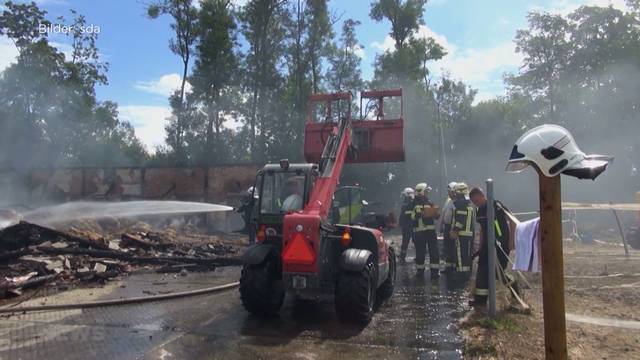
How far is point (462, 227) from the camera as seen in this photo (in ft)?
28.4

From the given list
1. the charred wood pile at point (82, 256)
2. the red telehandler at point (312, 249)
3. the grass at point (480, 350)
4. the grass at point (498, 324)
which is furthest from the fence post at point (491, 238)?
the charred wood pile at point (82, 256)

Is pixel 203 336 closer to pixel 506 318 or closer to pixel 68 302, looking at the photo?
pixel 68 302

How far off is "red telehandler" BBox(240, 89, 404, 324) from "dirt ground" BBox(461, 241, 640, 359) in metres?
1.47

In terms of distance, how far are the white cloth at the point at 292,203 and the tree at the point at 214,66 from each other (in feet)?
76.6

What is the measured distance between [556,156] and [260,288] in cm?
451

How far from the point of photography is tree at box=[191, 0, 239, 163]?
29.0 metres

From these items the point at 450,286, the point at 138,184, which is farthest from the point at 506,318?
the point at 138,184

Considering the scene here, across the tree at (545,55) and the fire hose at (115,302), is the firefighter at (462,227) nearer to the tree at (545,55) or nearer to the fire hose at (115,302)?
the fire hose at (115,302)

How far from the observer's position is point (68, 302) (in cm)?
765

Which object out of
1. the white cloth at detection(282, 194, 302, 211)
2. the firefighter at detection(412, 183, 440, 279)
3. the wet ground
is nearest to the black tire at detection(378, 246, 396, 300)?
the wet ground

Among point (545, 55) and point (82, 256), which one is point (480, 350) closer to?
point (82, 256)

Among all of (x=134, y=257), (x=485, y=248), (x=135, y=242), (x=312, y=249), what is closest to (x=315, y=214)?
(x=312, y=249)

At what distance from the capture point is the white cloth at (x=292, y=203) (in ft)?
22.6

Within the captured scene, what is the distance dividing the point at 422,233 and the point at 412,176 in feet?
60.0
